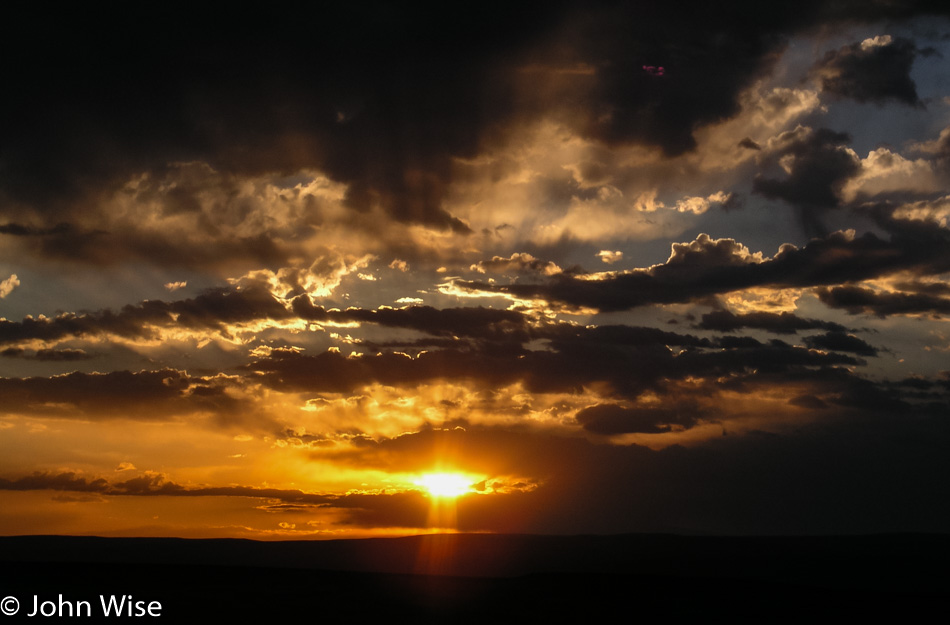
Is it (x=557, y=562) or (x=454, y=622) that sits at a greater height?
(x=454, y=622)

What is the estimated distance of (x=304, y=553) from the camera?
16362 cm

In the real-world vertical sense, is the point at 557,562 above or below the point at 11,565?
below

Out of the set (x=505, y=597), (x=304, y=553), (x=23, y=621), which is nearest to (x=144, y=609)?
(x=23, y=621)

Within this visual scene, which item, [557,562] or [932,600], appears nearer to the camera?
[932,600]

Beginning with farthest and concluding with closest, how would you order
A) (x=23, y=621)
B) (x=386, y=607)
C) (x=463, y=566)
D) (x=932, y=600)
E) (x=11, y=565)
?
(x=463, y=566) < (x=11, y=565) < (x=932, y=600) < (x=386, y=607) < (x=23, y=621)

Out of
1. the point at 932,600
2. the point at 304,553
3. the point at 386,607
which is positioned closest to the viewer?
the point at 386,607

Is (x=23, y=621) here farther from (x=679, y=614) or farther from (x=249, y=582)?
(x=679, y=614)

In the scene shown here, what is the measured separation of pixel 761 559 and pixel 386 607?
93.7m

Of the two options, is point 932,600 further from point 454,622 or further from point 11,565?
point 11,565

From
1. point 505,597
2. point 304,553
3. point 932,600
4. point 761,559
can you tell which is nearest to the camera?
point 505,597

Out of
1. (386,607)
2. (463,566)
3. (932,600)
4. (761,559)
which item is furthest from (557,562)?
(386,607)

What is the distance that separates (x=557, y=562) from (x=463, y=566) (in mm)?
18553

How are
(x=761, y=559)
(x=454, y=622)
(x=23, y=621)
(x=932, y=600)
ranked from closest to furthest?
(x=23, y=621)
(x=454, y=622)
(x=932, y=600)
(x=761, y=559)

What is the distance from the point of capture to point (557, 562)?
145875mm
